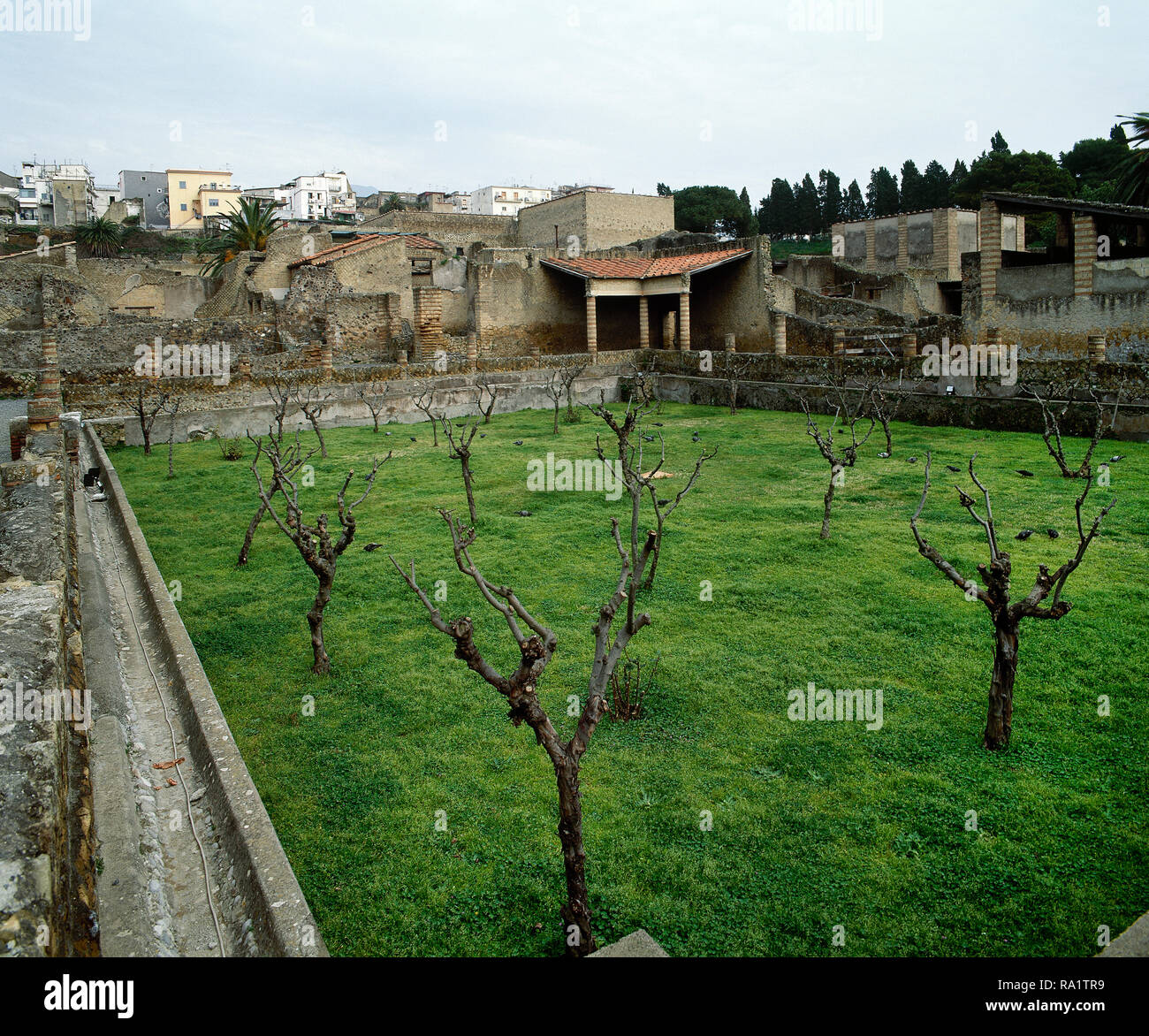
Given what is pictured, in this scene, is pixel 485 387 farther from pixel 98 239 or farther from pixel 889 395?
pixel 98 239

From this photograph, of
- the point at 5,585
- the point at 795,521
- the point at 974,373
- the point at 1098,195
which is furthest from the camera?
the point at 1098,195

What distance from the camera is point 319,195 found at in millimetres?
84250

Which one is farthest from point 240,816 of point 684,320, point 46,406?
point 684,320

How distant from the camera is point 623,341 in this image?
1226 inches

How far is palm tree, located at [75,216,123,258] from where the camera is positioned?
44.6 metres

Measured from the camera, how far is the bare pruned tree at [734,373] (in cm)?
2111

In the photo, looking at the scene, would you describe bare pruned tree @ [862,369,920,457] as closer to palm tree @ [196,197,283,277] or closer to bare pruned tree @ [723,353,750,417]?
bare pruned tree @ [723,353,750,417]

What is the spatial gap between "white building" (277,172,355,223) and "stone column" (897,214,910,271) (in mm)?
48072

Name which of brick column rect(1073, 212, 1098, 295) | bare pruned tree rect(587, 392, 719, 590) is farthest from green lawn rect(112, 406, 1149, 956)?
brick column rect(1073, 212, 1098, 295)

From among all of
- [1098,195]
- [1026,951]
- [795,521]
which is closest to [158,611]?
[1026,951]

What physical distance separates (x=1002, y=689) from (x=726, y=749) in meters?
1.69

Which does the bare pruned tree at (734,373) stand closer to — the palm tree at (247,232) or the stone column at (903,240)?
the stone column at (903,240)

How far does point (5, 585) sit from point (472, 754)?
2777 mm
